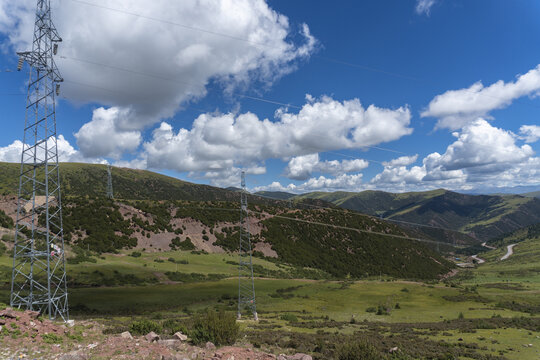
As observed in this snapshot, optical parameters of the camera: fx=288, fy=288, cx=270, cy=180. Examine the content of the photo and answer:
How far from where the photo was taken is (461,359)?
2227cm

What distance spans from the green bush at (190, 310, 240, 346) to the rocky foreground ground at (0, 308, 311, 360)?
2.60 ft

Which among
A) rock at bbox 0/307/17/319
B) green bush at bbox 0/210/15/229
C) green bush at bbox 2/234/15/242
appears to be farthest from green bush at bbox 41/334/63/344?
green bush at bbox 0/210/15/229

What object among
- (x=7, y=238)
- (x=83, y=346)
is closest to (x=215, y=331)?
(x=83, y=346)

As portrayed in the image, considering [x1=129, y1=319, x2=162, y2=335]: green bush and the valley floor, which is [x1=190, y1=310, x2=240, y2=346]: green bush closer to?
the valley floor

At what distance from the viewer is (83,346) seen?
16906 millimetres

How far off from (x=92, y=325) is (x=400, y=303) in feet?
176

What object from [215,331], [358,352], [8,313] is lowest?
[358,352]

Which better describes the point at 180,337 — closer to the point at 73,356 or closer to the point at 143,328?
the point at 143,328

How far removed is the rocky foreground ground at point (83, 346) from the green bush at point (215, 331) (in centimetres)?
79

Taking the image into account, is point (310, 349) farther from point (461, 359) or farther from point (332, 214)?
point (332, 214)

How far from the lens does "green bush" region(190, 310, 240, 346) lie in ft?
61.8

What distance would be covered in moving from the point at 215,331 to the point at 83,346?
768cm

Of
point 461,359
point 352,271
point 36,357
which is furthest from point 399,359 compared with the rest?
point 352,271

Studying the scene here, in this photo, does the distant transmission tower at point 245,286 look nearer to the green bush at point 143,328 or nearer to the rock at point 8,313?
the green bush at point 143,328
